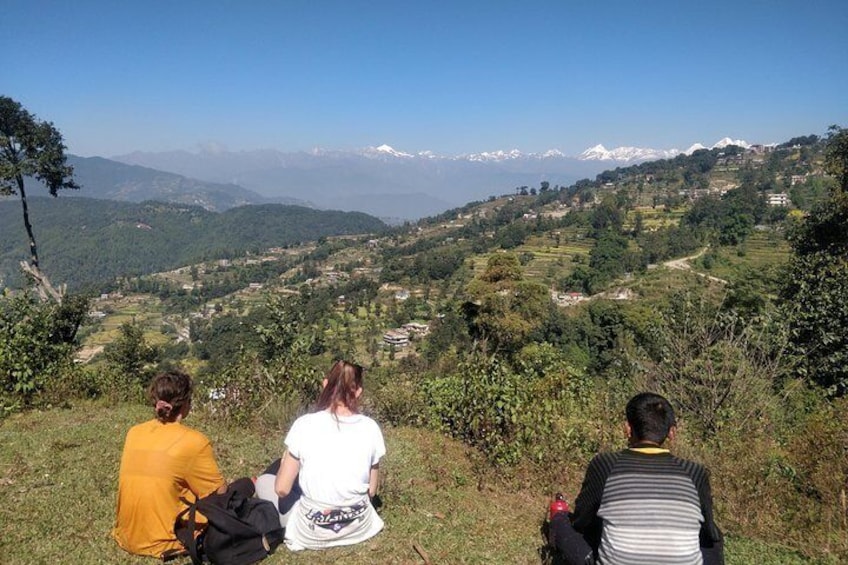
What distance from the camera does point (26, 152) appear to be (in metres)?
12.6

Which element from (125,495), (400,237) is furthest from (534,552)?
(400,237)

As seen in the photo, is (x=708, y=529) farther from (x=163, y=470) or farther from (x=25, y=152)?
(x=25, y=152)

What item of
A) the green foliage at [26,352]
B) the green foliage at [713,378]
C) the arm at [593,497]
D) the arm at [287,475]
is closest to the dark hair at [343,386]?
the arm at [287,475]

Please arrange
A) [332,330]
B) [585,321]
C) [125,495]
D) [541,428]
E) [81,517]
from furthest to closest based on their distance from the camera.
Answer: [332,330]
[585,321]
[541,428]
[81,517]
[125,495]

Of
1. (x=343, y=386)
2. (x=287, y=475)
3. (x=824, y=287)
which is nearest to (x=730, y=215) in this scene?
(x=824, y=287)

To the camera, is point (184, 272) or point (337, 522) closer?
point (337, 522)

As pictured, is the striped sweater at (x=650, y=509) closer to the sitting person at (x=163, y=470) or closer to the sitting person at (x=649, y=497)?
the sitting person at (x=649, y=497)

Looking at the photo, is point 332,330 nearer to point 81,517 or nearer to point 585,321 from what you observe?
point 585,321

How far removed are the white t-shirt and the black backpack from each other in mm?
145

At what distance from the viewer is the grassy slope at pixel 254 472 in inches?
134

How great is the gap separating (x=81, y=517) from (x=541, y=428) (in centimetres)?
414

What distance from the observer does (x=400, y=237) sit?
108 meters

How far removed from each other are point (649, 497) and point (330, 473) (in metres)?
1.75

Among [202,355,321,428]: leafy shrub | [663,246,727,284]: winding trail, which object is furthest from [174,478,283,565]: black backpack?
[663,246,727,284]: winding trail
